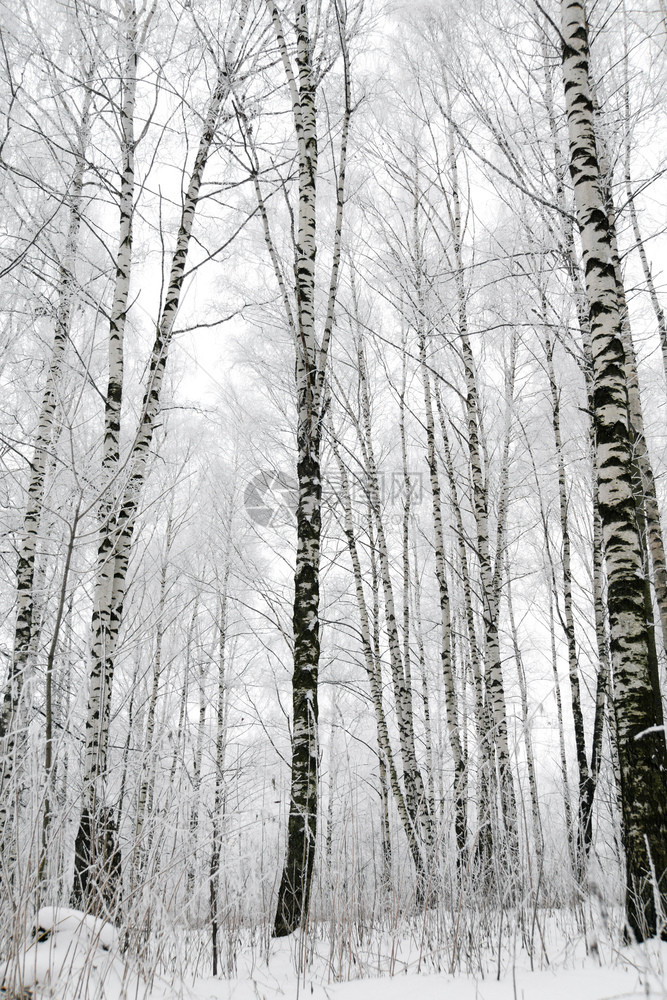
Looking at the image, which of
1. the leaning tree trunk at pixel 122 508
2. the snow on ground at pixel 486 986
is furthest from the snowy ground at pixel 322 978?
the leaning tree trunk at pixel 122 508

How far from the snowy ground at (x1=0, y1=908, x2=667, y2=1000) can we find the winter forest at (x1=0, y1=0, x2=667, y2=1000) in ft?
0.08

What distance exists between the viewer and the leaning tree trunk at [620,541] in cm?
264

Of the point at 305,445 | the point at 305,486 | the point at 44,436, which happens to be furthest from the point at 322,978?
the point at 44,436

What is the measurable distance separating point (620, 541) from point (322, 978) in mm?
2370

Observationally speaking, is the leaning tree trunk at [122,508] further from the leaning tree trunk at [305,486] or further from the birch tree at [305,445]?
the leaning tree trunk at [305,486]

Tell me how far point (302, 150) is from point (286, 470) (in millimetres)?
4123

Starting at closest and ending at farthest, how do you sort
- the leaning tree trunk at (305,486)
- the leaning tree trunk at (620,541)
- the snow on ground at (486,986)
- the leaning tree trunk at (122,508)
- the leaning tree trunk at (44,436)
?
1. the snow on ground at (486,986)
2. the leaning tree trunk at (620,541)
3. the leaning tree trunk at (122,508)
4. the leaning tree trunk at (305,486)
5. the leaning tree trunk at (44,436)

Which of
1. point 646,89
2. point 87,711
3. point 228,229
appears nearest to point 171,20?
point 228,229

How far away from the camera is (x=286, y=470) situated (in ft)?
27.8

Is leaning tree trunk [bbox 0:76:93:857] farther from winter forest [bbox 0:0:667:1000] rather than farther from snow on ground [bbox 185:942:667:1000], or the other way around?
snow on ground [bbox 185:942:667:1000]

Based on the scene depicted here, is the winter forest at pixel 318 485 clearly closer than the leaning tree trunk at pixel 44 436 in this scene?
Yes

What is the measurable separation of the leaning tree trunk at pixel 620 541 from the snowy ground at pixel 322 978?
330 mm

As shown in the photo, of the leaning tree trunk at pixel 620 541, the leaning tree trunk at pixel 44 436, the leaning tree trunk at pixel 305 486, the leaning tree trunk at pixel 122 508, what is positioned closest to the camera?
the leaning tree trunk at pixel 620 541

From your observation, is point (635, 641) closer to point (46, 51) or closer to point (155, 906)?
point (155, 906)
